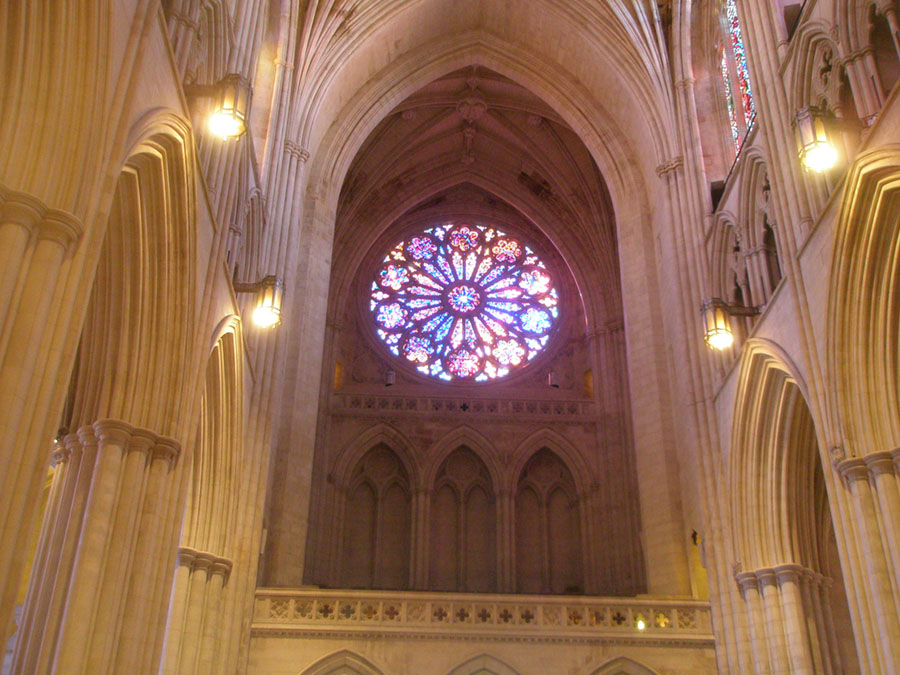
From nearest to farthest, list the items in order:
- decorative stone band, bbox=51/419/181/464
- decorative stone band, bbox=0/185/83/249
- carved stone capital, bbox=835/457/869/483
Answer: decorative stone band, bbox=0/185/83/249 → decorative stone band, bbox=51/419/181/464 → carved stone capital, bbox=835/457/869/483

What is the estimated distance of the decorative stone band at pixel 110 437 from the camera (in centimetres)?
792

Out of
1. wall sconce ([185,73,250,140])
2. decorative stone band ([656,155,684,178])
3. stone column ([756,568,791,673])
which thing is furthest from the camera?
decorative stone band ([656,155,684,178])

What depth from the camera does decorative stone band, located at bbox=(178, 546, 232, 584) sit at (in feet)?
35.9

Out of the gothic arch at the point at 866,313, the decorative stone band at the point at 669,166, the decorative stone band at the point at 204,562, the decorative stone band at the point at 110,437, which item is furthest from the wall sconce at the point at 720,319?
the decorative stone band at the point at 110,437

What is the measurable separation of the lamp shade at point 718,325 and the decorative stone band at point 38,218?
8.59 meters

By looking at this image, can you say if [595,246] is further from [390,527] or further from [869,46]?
[869,46]

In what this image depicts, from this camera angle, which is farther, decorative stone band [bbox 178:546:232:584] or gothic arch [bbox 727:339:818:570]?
gothic arch [bbox 727:339:818:570]

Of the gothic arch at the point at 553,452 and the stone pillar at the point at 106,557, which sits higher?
the gothic arch at the point at 553,452

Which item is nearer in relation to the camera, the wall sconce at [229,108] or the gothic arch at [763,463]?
the wall sconce at [229,108]

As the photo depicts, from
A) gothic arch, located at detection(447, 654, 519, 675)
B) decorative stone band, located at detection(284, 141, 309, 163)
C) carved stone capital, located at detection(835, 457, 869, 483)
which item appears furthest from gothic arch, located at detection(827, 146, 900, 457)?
decorative stone band, located at detection(284, 141, 309, 163)

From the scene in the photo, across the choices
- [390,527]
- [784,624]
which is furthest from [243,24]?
[390,527]

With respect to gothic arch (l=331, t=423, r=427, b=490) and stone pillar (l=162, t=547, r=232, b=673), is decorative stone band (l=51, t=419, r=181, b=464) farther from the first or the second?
gothic arch (l=331, t=423, r=427, b=490)

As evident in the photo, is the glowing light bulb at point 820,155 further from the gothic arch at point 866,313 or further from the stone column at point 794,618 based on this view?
the stone column at point 794,618

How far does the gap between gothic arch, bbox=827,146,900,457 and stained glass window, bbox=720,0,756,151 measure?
16.1ft
